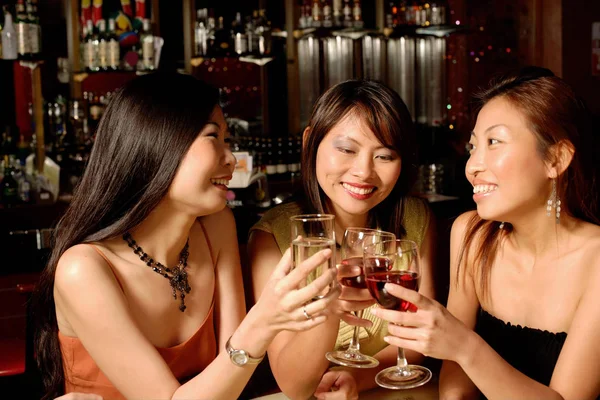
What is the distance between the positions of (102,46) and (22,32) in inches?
21.1

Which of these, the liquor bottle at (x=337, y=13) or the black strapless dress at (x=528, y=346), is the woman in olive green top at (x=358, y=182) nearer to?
the black strapless dress at (x=528, y=346)

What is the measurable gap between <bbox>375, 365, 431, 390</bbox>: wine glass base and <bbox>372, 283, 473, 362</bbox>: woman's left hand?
13cm

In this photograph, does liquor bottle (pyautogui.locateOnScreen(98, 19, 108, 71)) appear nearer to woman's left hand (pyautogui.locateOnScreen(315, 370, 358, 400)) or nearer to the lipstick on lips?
the lipstick on lips

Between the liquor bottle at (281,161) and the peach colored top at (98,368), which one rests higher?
the liquor bottle at (281,161)

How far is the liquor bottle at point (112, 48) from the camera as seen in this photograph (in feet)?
17.7

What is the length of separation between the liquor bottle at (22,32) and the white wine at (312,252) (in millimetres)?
4138

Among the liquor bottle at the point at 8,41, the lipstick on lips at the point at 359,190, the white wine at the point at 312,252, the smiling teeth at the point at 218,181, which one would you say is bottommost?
the white wine at the point at 312,252

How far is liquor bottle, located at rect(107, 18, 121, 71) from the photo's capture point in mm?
5383

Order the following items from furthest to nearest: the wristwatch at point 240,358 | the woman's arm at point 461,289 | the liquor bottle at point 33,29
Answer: the liquor bottle at point 33,29
the woman's arm at point 461,289
the wristwatch at point 240,358

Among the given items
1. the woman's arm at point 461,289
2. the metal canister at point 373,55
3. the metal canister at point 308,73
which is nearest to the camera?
the woman's arm at point 461,289

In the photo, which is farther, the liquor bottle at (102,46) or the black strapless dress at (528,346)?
the liquor bottle at (102,46)

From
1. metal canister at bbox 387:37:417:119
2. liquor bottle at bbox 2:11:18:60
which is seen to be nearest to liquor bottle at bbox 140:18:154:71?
liquor bottle at bbox 2:11:18:60

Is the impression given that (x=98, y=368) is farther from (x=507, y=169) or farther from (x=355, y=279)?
(x=507, y=169)

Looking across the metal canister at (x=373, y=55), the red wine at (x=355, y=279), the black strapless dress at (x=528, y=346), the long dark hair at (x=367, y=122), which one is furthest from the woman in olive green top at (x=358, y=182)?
the metal canister at (x=373, y=55)
